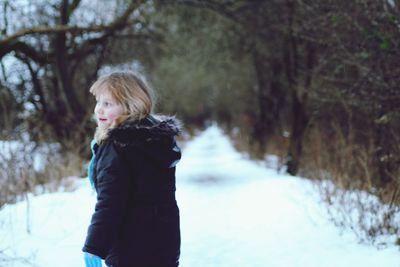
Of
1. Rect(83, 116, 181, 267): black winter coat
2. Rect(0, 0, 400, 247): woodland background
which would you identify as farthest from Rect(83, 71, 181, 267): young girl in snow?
Rect(0, 0, 400, 247): woodland background

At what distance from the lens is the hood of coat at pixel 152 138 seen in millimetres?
2355

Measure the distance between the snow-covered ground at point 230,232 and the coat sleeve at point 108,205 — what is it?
5.97 ft

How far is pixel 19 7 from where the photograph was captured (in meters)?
10.0

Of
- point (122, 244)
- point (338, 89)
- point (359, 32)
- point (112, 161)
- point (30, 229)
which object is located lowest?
point (30, 229)

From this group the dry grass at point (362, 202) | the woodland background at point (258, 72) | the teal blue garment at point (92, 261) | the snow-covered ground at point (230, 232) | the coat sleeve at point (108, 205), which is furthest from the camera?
the woodland background at point (258, 72)

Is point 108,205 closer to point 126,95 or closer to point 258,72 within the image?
point 126,95

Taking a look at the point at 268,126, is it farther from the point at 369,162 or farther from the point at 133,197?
the point at 133,197

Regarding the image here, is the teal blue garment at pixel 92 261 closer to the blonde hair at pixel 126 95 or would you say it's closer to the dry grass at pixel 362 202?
the blonde hair at pixel 126 95

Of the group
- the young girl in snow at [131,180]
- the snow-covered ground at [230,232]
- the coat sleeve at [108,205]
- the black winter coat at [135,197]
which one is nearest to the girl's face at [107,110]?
the young girl in snow at [131,180]

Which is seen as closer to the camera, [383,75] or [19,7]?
[383,75]

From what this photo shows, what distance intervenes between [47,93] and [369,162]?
972 centimetres

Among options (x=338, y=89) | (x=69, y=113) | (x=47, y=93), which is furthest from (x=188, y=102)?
(x=338, y=89)

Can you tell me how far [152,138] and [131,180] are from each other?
0.24 m

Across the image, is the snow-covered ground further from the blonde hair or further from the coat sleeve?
the blonde hair
